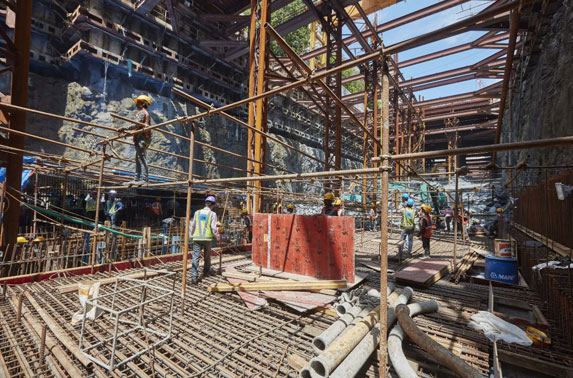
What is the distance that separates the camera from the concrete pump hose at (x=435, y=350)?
2630mm

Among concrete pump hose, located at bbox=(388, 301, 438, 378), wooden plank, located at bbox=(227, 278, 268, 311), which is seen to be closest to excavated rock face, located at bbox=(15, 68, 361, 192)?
wooden plank, located at bbox=(227, 278, 268, 311)

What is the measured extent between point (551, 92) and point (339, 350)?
1445 centimetres

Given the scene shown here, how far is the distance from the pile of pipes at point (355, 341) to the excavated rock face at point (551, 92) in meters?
9.30

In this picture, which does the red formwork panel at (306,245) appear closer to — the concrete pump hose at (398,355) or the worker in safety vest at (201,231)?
the worker in safety vest at (201,231)

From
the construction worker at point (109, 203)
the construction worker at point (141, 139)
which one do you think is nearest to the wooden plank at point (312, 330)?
the construction worker at point (141, 139)

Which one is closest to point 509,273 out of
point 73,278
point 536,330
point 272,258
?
point 536,330

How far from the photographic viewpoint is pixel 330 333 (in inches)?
136

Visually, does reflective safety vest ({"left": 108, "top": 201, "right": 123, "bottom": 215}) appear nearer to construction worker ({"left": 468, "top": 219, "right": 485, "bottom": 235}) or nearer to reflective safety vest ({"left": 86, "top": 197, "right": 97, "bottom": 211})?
reflective safety vest ({"left": 86, "top": 197, "right": 97, "bottom": 211})

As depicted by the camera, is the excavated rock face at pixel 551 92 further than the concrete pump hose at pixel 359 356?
Yes

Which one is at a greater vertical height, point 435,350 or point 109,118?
point 109,118

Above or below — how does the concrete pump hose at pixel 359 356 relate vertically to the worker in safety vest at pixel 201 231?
below

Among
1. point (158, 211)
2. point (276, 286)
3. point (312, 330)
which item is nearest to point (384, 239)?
point (312, 330)

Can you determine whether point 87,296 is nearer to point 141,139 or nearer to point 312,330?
point 312,330

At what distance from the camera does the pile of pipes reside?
2.76 metres
